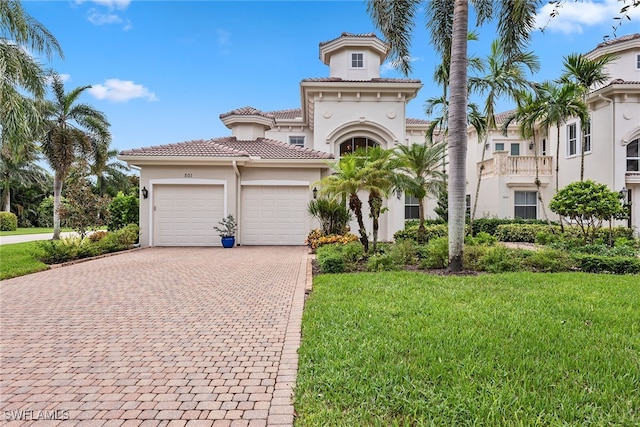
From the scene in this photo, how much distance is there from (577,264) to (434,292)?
206 inches

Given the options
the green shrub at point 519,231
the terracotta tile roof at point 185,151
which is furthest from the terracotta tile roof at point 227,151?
the green shrub at point 519,231

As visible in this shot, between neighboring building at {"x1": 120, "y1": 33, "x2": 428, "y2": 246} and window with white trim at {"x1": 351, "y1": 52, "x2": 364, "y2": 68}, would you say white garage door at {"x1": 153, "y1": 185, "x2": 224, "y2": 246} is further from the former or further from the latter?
window with white trim at {"x1": 351, "y1": 52, "x2": 364, "y2": 68}

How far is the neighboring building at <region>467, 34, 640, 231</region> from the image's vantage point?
17.9m

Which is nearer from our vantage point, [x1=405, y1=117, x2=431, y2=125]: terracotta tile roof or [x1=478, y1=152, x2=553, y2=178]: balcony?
[x1=478, y1=152, x2=553, y2=178]: balcony

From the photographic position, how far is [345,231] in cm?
1391

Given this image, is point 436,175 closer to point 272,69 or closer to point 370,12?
point 370,12

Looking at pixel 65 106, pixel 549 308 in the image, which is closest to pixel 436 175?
pixel 549 308

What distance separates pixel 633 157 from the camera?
18484 mm

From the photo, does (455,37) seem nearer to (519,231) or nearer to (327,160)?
(327,160)

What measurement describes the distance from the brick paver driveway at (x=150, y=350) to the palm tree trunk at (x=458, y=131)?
12.5 ft

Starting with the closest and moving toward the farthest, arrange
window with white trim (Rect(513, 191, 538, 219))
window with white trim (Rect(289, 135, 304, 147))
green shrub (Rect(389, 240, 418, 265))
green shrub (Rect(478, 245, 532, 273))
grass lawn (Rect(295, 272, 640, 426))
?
1. grass lawn (Rect(295, 272, 640, 426))
2. green shrub (Rect(478, 245, 532, 273))
3. green shrub (Rect(389, 240, 418, 265))
4. window with white trim (Rect(513, 191, 538, 219))
5. window with white trim (Rect(289, 135, 304, 147))

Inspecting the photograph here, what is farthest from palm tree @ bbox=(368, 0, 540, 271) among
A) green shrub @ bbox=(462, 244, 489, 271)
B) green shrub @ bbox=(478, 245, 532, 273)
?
green shrub @ bbox=(478, 245, 532, 273)

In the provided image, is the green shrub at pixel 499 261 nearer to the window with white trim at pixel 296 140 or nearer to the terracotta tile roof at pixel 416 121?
the window with white trim at pixel 296 140

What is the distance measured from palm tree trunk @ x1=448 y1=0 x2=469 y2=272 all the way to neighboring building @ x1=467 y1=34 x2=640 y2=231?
11352 millimetres
